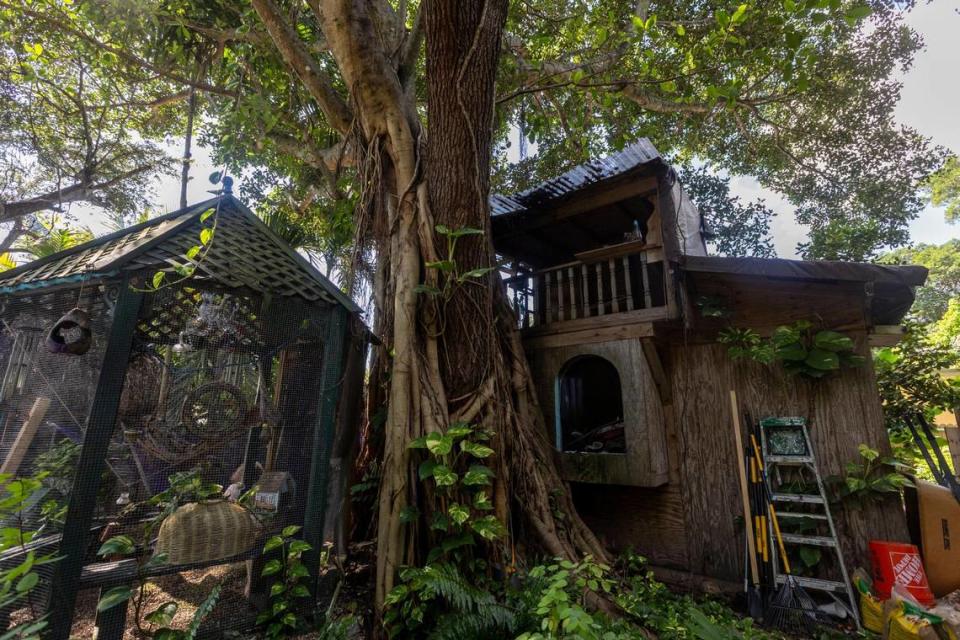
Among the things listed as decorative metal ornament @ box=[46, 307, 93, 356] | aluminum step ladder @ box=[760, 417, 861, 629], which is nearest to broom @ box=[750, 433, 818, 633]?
aluminum step ladder @ box=[760, 417, 861, 629]

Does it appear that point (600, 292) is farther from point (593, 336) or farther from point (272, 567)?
point (272, 567)

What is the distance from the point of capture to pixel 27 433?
111 inches

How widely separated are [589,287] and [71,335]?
4.80m

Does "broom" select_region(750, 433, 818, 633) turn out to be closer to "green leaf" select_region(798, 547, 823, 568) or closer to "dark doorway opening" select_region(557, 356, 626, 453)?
"green leaf" select_region(798, 547, 823, 568)

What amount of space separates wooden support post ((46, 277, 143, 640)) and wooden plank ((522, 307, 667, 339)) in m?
3.89

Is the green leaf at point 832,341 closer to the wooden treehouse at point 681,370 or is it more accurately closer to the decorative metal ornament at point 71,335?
the wooden treehouse at point 681,370

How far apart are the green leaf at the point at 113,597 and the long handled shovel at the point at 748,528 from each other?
459 cm

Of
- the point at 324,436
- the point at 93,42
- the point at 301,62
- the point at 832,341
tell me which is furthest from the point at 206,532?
the point at 93,42

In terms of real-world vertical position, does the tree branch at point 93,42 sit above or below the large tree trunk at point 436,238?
above

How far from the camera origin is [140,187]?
1238 centimetres

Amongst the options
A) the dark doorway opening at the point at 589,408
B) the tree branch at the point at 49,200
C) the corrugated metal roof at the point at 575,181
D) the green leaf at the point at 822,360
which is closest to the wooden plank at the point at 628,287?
the dark doorway opening at the point at 589,408

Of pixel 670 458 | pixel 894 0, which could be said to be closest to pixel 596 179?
pixel 670 458

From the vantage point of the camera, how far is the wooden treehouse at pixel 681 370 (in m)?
3.95

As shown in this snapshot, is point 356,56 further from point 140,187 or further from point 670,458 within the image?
point 140,187
